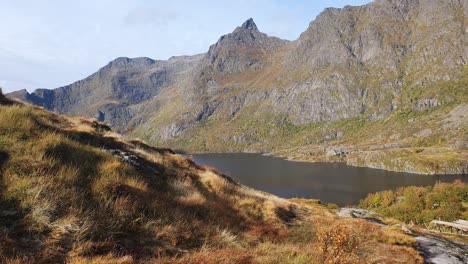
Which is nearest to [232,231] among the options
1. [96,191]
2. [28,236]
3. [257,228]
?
[257,228]

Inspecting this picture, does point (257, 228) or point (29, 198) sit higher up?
point (29, 198)

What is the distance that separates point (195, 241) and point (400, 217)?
284 feet

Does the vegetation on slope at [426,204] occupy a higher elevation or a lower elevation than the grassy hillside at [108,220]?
lower

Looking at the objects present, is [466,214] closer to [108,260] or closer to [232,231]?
[232,231]

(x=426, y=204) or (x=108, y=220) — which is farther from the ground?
(x=108, y=220)

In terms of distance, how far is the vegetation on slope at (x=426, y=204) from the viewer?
77.5 meters

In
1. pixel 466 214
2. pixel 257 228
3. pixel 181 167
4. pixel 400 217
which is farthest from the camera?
pixel 400 217

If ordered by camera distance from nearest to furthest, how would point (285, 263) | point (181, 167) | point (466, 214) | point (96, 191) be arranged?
1. point (285, 263)
2. point (96, 191)
3. point (181, 167)
4. point (466, 214)

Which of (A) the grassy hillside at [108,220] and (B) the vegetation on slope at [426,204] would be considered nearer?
(A) the grassy hillside at [108,220]

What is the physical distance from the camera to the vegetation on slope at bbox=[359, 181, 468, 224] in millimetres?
77500

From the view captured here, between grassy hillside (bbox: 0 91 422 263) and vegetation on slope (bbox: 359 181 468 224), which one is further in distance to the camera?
vegetation on slope (bbox: 359 181 468 224)

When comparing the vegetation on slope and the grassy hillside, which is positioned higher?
the grassy hillside

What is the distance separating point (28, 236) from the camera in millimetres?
7652

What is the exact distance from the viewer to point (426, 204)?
9175 cm
